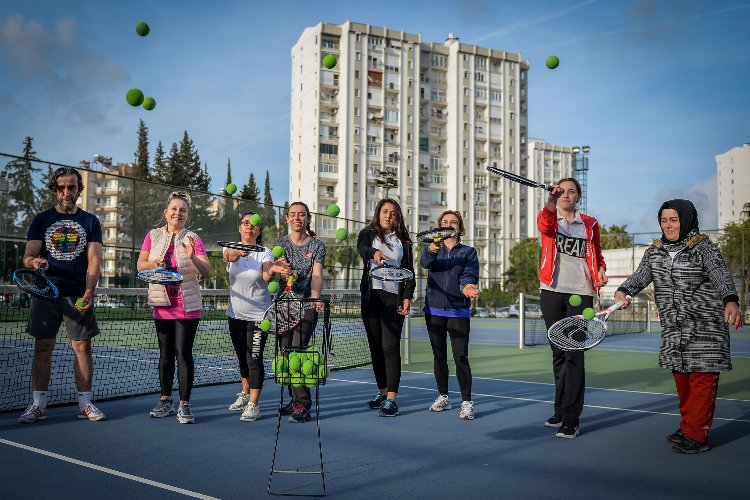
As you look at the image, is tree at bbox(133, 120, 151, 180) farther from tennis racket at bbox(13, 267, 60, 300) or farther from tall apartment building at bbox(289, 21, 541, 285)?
tennis racket at bbox(13, 267, 60, 300)

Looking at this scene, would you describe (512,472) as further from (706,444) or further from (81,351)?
(81,351)

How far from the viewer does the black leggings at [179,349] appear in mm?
6027

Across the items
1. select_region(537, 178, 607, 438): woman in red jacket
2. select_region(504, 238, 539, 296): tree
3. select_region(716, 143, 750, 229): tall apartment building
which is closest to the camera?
select_region(537, 178, 607, 438): woman in red jacket

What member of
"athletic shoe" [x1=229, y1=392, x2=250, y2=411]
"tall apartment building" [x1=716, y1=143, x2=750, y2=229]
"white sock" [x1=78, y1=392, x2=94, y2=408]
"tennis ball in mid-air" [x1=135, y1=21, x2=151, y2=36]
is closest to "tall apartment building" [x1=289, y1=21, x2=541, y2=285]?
"tennis ball in mid-air" [x1=135, y1=21, x2=151, y2=36]

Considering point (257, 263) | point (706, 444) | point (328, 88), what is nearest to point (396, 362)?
point (257, 263)

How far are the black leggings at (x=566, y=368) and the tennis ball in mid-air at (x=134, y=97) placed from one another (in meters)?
4.28

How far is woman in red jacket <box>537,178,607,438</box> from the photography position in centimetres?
579

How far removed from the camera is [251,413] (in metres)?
6.15

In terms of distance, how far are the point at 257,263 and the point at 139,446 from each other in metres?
2.13

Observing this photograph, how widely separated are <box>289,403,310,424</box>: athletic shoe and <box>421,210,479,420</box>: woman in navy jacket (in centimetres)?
139

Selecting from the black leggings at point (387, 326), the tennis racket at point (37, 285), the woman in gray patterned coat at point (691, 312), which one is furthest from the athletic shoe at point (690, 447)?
the tennis racket at point (37, 285)

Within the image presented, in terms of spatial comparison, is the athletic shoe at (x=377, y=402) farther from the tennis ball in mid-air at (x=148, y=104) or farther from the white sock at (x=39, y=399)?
the tennis ball in mid-air at (x=148, y=104)

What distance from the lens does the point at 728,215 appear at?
517ft

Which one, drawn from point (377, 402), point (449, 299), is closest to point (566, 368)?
point (449, 299)
